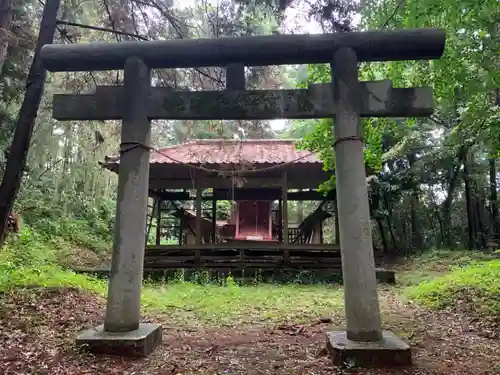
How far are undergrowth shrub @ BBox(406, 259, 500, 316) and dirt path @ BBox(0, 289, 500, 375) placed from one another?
447 millimetres

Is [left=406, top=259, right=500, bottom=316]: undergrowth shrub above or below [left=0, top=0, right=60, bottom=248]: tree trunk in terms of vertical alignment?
below

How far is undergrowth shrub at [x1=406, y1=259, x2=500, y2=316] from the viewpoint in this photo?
6.21 m

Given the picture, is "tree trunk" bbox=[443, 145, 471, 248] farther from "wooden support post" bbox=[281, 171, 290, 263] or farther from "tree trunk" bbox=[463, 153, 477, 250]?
"wooden support post" bbox=[281, 171, 290, 263]

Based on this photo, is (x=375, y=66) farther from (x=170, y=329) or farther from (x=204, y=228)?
(x=204, y=228)

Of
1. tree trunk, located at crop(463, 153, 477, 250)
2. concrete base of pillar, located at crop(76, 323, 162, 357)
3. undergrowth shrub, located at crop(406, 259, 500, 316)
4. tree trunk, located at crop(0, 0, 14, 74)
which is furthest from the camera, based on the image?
tree trunk, located at crop(463, 153, 477, 250)

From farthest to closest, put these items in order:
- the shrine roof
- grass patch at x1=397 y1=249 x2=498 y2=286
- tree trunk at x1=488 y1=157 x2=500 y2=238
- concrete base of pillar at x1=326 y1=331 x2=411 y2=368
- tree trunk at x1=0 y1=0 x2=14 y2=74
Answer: tree trunk at x1=488 y1=157 x2=500 y2=238, grass patch at x1=397 y1=249 x2=498 y2=286, the shrine roof, tree trunk at x1=0 y1=0 x2=14 y2=74, concrete base of pillar at x1=326 y1=331 x2=411 y2=368

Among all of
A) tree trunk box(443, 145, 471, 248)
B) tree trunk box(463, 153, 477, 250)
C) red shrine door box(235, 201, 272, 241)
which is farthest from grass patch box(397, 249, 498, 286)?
red shrine door box(235, 201, 272, 241)

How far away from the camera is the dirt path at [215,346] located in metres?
3.81

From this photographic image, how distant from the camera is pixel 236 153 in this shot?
1155 cm

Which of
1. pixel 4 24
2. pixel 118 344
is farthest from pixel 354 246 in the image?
pixel 4 24

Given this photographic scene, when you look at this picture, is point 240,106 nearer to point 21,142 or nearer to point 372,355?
point 372,355

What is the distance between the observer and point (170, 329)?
551 cm

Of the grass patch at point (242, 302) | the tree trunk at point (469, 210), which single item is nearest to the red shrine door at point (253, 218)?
the grass patch at point (242, 302)

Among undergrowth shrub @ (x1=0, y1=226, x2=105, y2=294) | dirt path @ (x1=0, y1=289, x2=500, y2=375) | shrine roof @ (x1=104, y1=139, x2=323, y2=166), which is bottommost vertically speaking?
dirt path @ (x1=0, y1=289, x2=500, y2=375)
